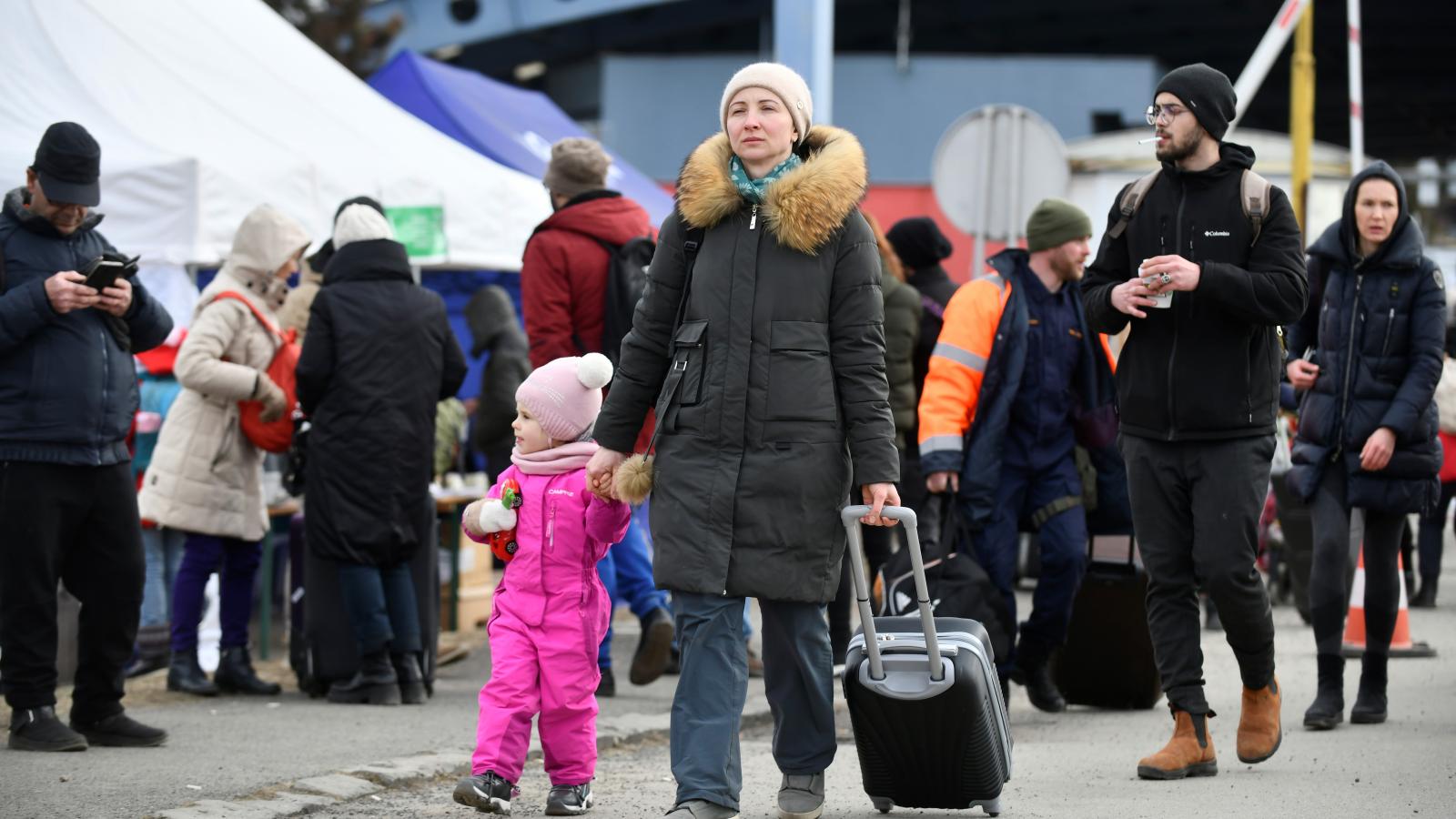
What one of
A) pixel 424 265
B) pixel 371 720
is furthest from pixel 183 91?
pixel 371 720

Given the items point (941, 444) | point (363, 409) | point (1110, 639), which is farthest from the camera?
point (363, 409)

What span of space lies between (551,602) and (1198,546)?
1905 millimetres

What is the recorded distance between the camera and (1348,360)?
7.31 metres

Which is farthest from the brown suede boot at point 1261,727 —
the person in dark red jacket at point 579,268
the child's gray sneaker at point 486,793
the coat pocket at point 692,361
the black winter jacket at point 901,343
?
the black winter jacket at point 901,343

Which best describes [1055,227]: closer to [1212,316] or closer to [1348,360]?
[1348,360]

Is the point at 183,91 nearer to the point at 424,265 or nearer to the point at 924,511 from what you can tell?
the point at 424,265

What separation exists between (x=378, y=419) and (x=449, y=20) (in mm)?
17607

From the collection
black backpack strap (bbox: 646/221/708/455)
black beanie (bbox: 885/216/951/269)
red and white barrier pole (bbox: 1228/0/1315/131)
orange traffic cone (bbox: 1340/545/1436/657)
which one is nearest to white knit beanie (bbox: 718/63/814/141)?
black backpack strap (bbox: 646/221/708/455)

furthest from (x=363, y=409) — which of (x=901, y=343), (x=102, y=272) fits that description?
(x=901, y=343)

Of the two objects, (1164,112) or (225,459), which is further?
(225,459)

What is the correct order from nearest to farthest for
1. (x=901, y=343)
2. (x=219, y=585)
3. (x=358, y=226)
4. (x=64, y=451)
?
(x=64, y=451) → (x=358, y=226) → (x=219, y=585) → (x=901, y=343)

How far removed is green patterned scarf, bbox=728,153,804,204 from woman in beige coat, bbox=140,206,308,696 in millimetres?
3504

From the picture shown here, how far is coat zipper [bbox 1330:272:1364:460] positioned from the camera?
729 centimetres

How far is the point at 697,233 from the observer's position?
5273 mm
